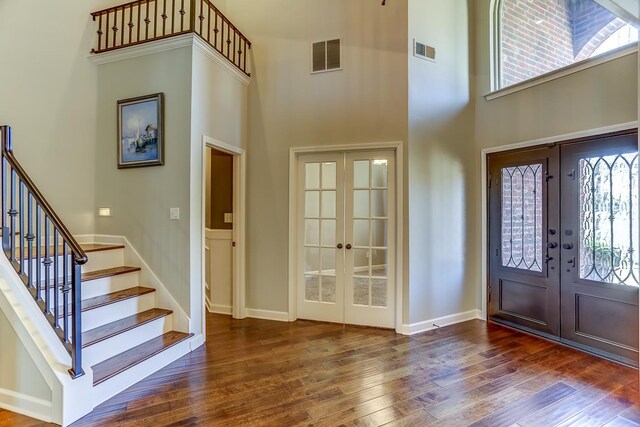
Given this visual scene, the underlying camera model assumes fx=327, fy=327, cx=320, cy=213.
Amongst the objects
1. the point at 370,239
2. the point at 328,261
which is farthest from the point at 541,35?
the point at 328,261

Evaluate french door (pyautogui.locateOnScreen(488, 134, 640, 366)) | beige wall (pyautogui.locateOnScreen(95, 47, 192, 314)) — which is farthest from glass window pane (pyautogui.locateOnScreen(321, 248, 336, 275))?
french door (pyautogui.locateOnScreen(488, 134, 640, 366))

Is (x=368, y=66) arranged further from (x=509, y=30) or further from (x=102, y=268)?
(x=102, y=268)

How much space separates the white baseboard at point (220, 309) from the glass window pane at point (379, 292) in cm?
177

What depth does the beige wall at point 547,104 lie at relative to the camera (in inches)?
110

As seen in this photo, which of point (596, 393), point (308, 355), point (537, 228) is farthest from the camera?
point (537, 228)

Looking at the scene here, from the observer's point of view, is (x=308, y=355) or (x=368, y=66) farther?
(x=368, y=66)

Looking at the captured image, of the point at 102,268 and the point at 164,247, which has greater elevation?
the point at 164,247

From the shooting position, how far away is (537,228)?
343 cm

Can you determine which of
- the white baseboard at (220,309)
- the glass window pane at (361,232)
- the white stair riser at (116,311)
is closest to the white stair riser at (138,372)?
the white stair riser at (116,311)

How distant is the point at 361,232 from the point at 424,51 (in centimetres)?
212

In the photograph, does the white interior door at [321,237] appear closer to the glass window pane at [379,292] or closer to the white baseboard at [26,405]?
the glass window pane at [379,292]

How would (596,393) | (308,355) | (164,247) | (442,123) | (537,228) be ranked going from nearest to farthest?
(596,393) < (308,355) < (164,247) < (537,228) < (442,123)

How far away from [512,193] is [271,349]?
120 inches

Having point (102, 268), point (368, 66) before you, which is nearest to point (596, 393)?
point (368, 66)
